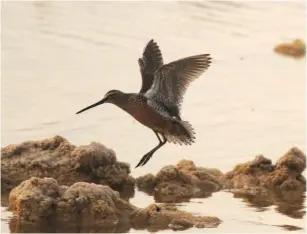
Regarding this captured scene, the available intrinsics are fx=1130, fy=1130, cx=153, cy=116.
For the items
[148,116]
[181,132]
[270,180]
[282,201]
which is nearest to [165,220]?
[181,132]

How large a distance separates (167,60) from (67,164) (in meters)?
7.47

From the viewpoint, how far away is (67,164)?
13484 millimetres

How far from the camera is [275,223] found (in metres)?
12.2

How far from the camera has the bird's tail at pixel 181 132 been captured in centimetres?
1130

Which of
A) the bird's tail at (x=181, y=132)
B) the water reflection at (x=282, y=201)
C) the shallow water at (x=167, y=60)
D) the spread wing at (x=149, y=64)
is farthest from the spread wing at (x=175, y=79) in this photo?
the water reflection at (x=282, y=201)

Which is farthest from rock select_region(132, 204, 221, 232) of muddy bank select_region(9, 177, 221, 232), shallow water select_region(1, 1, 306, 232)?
shallow water select_region(1, 1, 306, 232)

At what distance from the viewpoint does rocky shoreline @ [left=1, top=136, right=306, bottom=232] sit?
11766mm

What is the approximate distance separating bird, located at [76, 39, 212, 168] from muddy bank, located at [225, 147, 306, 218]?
2.27 m

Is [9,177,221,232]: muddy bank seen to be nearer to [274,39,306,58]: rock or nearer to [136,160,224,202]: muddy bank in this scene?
[136,160,224,202]: muddy bank

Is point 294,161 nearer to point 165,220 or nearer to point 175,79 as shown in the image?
point 165,220

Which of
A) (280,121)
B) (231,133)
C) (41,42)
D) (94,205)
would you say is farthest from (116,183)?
(41,42)

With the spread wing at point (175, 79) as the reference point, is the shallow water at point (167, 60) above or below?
above

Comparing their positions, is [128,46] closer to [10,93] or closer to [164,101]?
[10,93]

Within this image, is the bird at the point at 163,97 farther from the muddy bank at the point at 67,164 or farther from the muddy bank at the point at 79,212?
the muddy bank at the point at 67,164
